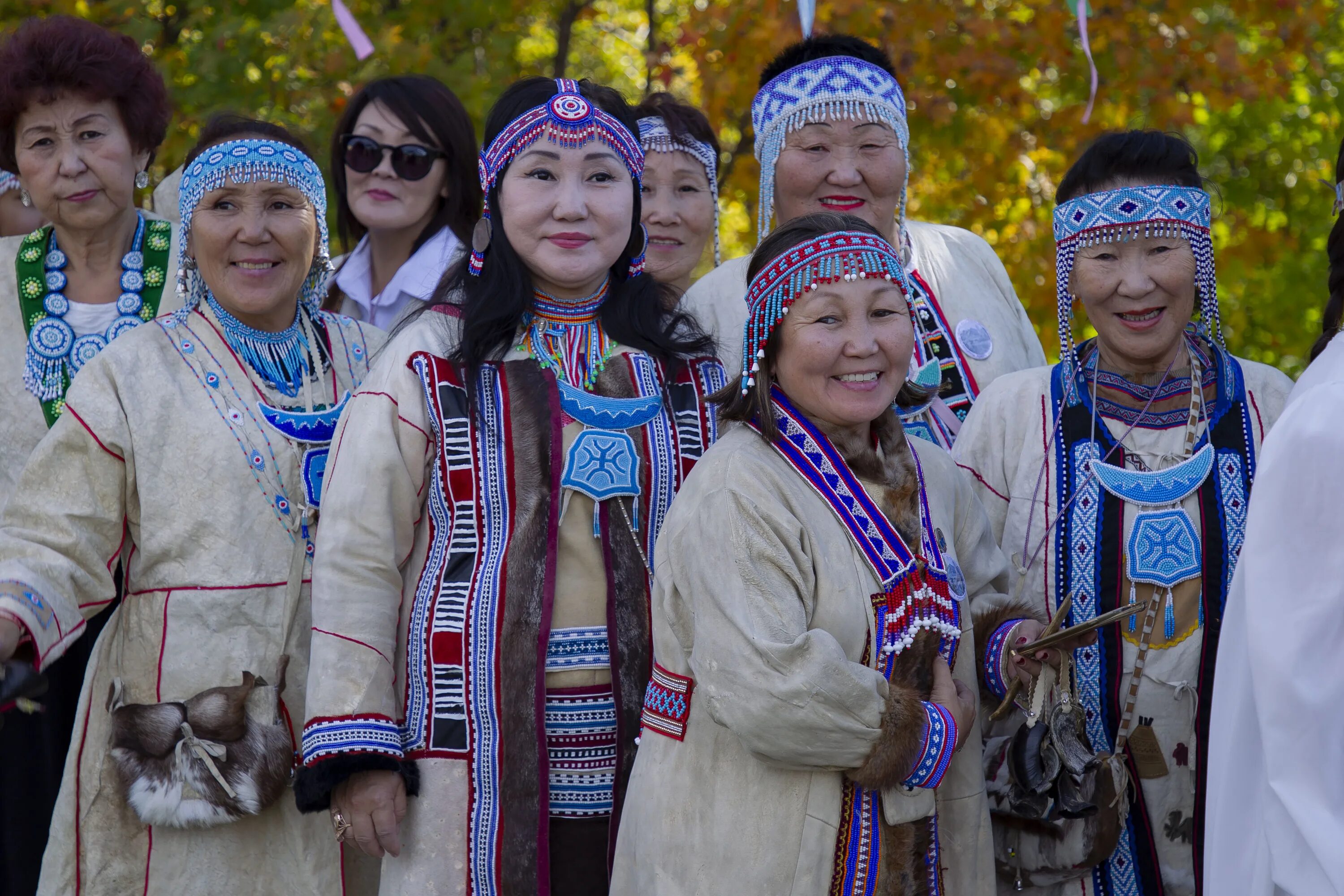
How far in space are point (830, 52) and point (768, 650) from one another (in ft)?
7.02

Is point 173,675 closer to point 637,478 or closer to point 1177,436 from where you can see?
point 637,478

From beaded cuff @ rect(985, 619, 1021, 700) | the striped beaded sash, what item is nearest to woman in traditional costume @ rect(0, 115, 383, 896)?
the striped beaded sash

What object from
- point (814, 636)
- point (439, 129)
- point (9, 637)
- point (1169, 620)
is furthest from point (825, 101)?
point (9, 637)

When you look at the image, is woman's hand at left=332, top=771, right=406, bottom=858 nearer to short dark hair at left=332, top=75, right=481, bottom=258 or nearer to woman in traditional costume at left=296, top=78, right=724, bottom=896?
woman in traditional costume at left=296, top=78, right=724, bottom=896

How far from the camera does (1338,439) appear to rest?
6.79 feet

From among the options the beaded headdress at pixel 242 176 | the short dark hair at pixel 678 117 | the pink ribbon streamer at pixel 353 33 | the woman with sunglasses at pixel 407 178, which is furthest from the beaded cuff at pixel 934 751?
the pink ribbon streamer at pixel 353 33

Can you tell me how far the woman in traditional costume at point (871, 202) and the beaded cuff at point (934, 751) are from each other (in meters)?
1.24

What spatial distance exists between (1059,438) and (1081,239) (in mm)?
446

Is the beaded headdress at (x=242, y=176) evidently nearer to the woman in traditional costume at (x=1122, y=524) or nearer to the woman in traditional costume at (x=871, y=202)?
the woman in traditional costume at (x=871, y=202)

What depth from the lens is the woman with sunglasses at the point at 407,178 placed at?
4.62 metres

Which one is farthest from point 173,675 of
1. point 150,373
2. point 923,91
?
point 923,91

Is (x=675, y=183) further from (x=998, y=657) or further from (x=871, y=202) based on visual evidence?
(x=998, y=657)

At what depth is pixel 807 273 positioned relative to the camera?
2.79 metres

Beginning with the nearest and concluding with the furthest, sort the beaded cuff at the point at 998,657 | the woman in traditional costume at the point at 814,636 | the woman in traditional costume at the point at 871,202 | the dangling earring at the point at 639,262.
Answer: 1. the woman in traditional costume at the point at 814,636
2. the beaded cuff at the point at 998,657
3. the dangling earring at the point at 639,262
4. the woman in traditional costume at the point at 871,202
